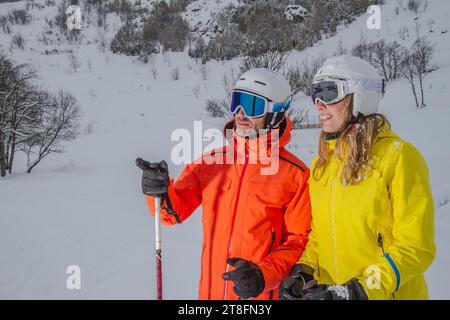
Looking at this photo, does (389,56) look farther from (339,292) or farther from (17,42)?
(17,42)

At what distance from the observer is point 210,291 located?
191cm

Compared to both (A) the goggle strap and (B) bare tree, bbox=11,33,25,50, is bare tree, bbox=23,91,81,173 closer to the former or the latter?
(B) bare tree, bbox=11,33,25,50

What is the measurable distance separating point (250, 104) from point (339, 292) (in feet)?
3.67

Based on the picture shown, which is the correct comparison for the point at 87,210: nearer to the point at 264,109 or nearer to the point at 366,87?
the point at 264,109

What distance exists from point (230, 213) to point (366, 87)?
2.95 feet

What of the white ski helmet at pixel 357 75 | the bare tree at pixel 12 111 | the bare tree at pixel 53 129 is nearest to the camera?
the white ski helmet at pixel 357 75

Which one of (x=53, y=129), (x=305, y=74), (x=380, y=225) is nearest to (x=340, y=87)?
(x=380, y=225)

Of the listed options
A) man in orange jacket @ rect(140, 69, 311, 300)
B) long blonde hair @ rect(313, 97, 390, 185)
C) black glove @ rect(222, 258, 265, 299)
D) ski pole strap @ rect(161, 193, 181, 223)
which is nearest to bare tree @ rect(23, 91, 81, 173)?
ski pole strap @ rect(161, 193, 181, 223)

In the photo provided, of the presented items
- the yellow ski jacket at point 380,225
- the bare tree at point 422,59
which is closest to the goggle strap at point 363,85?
the yellow ski jacket at point 380,225

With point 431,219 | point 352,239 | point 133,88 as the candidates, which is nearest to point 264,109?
point 352,239

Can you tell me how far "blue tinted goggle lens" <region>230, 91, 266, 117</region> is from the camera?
201 cm

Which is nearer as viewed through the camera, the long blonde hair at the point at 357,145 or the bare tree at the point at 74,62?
the long blonde hair at the point at 357,145

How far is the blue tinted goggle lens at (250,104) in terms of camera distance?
201 cm

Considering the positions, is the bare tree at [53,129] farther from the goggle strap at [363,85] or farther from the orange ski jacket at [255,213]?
the goggle strap at [363,85]
